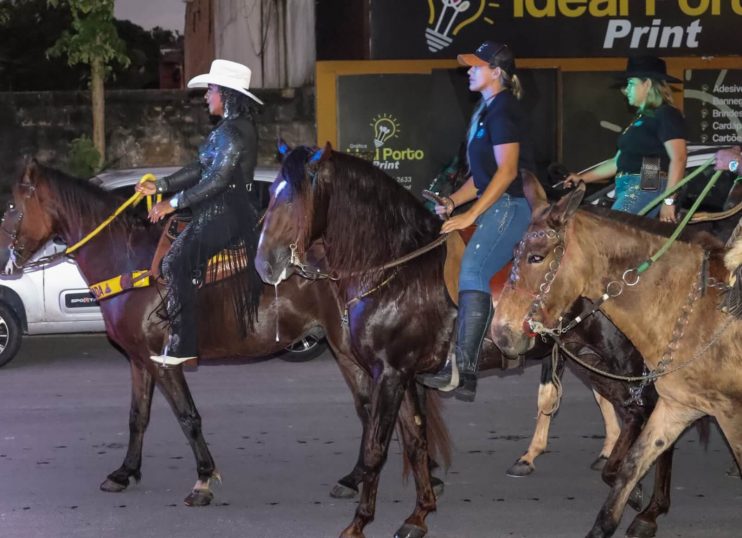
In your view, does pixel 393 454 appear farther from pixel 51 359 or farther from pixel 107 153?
pixel 107 153

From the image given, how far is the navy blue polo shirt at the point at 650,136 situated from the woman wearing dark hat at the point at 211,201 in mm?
2302

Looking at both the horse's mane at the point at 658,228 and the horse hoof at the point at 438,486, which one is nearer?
the horse's mane at the point at 658,228

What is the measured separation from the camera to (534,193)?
5.88 m

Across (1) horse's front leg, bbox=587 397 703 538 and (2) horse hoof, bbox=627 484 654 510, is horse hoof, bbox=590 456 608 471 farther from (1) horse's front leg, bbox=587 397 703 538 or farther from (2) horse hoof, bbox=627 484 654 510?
(1) horse's front leg, bbox=587 397 703 538

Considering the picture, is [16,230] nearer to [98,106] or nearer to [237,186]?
[237,186]

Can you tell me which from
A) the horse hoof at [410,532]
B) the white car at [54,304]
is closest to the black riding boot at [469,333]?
the horse hoof at [410,532]

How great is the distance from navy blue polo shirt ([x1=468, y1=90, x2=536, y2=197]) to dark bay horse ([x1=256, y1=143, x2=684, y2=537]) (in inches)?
16.9

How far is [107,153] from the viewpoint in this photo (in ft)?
55.4

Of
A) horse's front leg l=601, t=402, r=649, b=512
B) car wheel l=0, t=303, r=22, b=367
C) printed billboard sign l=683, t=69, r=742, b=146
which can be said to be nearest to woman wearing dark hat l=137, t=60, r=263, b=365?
horse's front leg l=601, t=402, r=649, b=512

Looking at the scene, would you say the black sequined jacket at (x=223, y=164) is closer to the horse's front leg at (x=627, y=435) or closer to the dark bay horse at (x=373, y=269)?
the dark bay horse at (x=373, y=269)

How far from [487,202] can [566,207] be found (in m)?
0.90

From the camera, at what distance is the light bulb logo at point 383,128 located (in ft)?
52.9

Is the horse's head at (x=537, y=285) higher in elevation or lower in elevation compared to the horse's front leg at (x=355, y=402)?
higher

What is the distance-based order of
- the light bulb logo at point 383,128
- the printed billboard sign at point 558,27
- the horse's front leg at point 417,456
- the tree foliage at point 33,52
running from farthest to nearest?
the tree foliage at point 33,52 → the light bulb logo at point 383,128 → the printed billboard sign at point 558,27 → the horse's front leg at point 417,456
